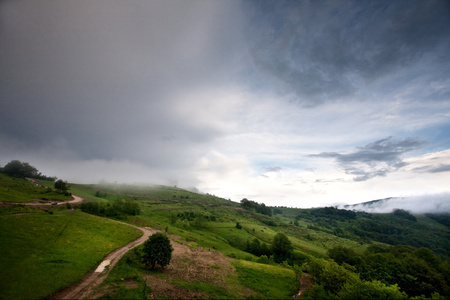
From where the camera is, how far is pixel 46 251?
36.4 metres

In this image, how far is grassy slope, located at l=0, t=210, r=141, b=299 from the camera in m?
26.4

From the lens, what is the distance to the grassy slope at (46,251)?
26.4 m

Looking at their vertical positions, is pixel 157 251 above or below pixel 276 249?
above

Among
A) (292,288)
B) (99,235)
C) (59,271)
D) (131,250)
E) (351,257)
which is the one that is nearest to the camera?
(59,271)

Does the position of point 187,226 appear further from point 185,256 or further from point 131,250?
point 131,250

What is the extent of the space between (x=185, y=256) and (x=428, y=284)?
82.8m

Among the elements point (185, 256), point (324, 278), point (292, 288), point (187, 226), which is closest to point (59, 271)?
point (185, 256)

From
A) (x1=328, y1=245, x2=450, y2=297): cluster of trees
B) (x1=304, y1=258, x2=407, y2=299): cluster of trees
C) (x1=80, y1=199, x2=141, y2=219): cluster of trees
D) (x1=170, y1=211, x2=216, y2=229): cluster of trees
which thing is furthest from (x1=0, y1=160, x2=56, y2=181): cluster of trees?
(x1=328, y1=245, x2=450, y2=297): cluster of trees

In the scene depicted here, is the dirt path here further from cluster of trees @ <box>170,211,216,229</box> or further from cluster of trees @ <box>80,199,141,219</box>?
cluster of trees @ <box>170,211,216,229</box>

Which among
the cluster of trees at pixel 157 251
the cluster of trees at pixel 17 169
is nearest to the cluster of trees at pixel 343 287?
the cluster of trees at pixel 157 251

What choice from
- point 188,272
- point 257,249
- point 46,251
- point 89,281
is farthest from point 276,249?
point 46,251

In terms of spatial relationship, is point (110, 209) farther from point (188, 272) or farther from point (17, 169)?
point (17, 169)

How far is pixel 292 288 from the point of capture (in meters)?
45.2

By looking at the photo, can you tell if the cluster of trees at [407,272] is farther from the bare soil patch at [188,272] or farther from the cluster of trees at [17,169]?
the cluster of trees at [17,169]
